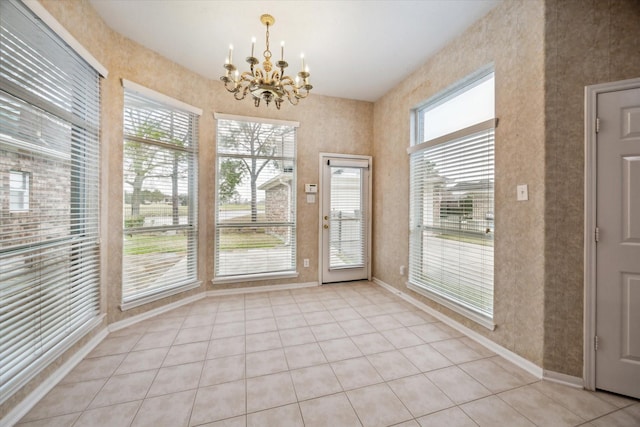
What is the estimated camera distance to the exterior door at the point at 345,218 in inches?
159

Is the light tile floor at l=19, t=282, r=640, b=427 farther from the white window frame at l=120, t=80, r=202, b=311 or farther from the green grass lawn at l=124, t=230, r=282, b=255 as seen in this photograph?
the green grass lawn at l=124, t=230, r=282, b=255

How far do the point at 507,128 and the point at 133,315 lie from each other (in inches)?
160

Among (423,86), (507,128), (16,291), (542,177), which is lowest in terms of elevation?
(16,291)

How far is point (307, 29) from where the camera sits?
2496mm

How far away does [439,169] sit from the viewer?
289 cm

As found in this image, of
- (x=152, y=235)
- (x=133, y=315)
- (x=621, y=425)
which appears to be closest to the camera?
(x=621, y=425)

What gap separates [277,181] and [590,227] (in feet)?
10.7

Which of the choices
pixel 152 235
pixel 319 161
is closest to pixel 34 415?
pixel 152 235

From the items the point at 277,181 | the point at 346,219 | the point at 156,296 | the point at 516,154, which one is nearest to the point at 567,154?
the point at 516,154

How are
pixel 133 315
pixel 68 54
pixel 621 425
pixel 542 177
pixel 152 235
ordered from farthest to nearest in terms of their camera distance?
pixel 152 235, pixel 133 315, pixel 68 54, pixel 542 177, pixel 621 425

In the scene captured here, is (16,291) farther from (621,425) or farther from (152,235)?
(621,425)

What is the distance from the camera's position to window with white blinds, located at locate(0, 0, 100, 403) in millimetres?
1521

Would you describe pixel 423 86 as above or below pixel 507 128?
above

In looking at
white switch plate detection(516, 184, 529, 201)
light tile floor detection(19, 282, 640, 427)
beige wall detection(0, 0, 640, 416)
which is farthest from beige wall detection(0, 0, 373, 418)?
white switch plate detection(516, 184, 529, 201)
